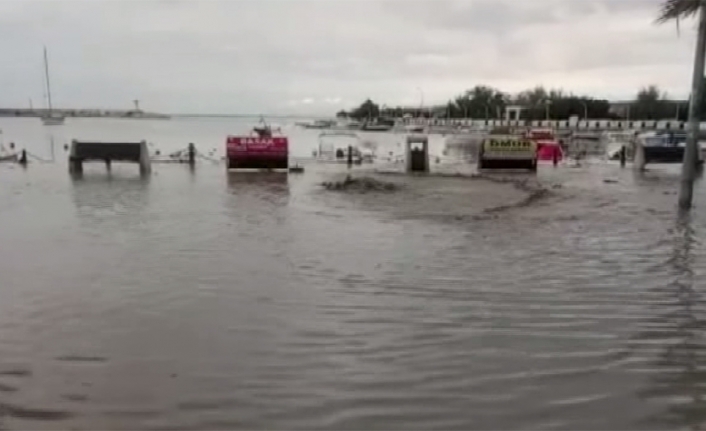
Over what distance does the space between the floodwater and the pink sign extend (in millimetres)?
13764

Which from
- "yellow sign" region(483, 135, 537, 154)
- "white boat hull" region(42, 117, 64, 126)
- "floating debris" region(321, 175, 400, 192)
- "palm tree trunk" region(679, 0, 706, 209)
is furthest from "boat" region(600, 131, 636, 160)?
"white boat hull" region(42, 117, 64, 126)

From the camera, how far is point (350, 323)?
273 inches

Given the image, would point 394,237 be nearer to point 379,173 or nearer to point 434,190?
point 434,190

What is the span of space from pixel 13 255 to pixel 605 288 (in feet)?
25.4

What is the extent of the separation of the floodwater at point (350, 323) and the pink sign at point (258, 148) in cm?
1376

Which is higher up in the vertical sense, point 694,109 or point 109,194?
point 694,109

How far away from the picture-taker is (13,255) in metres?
10.5

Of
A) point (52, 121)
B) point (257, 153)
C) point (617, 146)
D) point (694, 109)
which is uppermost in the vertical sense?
point (694, 109)

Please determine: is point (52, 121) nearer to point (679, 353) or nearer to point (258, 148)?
point (258, 148)

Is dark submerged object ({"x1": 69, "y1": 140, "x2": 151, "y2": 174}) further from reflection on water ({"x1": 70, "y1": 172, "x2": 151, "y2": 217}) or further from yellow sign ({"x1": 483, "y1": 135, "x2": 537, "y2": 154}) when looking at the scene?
yellow sign ({"x1": 483, "y1": 135, "x2": 537, "y2": 154})

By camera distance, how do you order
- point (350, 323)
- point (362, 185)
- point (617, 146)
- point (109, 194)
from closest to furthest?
point (350, 323) < point (109, 194) < point (362, 185) < point (617, 146)

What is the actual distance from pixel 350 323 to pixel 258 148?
22098mm

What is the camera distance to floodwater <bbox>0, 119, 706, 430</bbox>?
4914 mm

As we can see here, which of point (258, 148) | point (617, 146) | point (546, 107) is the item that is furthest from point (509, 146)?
point (546, 107)
